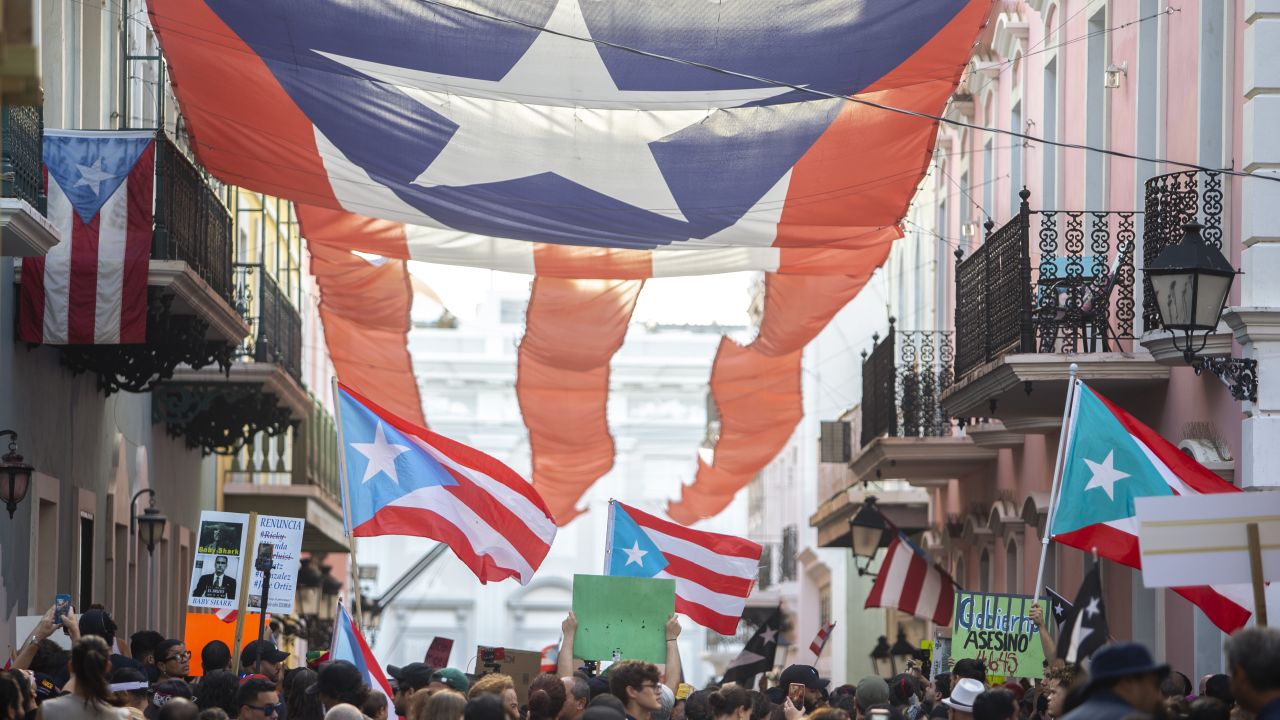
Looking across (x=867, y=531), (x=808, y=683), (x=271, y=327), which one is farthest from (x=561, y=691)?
(x=867, y=531)

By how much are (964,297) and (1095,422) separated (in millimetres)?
7019

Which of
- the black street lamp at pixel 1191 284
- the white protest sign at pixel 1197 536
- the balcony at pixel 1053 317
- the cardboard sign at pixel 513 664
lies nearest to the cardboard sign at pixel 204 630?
the cardboard sign at pixel 513 664

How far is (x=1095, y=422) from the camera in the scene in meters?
12.4

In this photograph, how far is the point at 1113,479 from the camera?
12234 millimetres

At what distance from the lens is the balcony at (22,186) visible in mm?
13051

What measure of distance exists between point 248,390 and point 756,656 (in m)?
8.53

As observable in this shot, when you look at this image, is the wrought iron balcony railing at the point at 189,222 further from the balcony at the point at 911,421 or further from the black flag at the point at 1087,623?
the black flag at the point at 1087,623

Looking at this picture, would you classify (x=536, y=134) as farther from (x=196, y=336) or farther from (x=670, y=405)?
(x=670, y=405)

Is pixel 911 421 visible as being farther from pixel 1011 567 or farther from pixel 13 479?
pixel 13 479

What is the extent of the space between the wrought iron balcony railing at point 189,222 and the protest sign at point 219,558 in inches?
130

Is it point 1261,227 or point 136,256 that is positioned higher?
point 1261,227

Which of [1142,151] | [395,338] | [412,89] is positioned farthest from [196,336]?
[1142,151]

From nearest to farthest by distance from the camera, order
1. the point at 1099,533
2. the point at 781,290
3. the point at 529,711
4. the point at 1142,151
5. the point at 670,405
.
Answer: the point at 529,711, the point at 1099,533, the point at 1142,151, the point at 781,290, the point at 670,405

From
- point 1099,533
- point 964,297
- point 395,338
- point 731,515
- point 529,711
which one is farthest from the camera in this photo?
point 731,515
